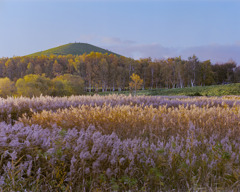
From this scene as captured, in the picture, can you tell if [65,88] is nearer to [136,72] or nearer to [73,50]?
[136,72]

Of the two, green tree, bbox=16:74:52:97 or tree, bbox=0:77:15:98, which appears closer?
green tree, bbox=16:74:52:97

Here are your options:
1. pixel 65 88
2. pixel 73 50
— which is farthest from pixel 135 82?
pixel 73 50

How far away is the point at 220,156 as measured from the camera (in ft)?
10.0

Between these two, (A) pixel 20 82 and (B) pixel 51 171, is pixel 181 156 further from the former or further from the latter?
(A) pixel 20 82

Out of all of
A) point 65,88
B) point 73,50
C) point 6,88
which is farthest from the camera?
point 73,50

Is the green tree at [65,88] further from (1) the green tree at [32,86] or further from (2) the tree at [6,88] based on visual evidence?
(2) the tree at [6,88]

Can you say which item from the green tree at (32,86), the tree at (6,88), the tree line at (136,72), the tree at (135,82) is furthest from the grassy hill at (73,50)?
the green tree at (32,86)

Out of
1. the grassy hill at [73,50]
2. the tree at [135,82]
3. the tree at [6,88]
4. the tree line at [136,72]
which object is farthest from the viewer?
the grassy hill at [73,50]

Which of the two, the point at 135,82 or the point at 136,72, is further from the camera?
the point at 136,72

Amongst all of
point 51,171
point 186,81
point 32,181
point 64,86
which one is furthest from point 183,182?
point 186,81

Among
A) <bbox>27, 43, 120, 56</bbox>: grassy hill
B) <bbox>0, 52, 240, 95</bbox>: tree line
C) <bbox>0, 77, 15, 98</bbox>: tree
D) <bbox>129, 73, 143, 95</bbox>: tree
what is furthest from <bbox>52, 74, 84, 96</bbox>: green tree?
<bbox>27, 43, 120, 56</bbox>: grassy hill

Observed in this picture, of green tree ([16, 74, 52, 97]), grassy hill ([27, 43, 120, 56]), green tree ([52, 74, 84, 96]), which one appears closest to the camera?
green tree ([16, 74, 52, 97])

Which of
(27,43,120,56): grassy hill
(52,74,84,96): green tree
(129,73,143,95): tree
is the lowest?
(52,74,84,96): green tree

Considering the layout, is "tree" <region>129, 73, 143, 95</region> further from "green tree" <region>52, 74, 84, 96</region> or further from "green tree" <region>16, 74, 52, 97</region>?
"green tree" <region>16, 74, 52, 97</region>
